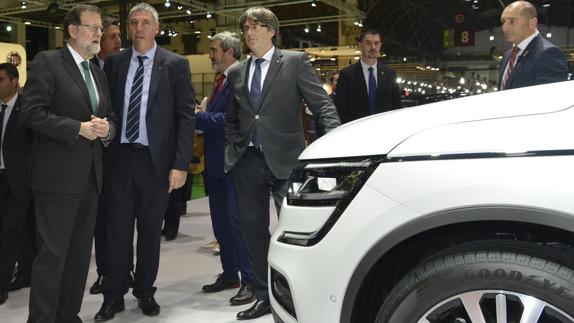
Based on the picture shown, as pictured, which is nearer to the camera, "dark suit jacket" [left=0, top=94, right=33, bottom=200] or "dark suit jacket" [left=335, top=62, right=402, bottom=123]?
"dark suit jacket" [left=0, top=94, right=33, bottom=200]

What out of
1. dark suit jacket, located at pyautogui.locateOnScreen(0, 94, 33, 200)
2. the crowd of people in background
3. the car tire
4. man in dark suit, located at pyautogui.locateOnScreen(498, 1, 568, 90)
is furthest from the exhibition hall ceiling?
the car tire

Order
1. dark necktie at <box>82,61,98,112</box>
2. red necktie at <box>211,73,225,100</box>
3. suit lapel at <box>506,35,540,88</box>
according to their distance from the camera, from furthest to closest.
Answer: red necktie at <box>211,73,225,100</box> → suit lapel at <box>506,35,540,88</box> → dark necktie at <box>82,61,98,112</box>

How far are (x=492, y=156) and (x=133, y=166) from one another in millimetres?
2290

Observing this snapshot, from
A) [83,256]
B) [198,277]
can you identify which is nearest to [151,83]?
[83,256]

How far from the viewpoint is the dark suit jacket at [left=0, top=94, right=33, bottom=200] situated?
3527 millimetres

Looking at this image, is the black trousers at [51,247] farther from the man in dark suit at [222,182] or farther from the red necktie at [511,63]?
the red necktie at [511,63]

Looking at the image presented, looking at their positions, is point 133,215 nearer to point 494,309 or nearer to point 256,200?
point 256,200

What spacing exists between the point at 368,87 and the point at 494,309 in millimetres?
3185

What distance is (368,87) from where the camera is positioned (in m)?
4.52

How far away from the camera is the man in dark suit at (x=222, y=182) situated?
144 inches

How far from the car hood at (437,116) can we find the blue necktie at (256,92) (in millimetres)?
1249

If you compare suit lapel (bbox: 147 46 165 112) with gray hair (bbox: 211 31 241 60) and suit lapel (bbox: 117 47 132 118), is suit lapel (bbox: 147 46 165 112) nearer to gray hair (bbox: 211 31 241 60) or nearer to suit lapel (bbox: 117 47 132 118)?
suit lapel (bbox: 117 47 132 118)

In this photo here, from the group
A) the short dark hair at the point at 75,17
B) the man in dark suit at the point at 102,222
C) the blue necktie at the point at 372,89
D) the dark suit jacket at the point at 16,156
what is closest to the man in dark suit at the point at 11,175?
the dark suit jacket at the point at 16,156

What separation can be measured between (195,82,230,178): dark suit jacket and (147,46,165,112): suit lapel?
20.5 inches
